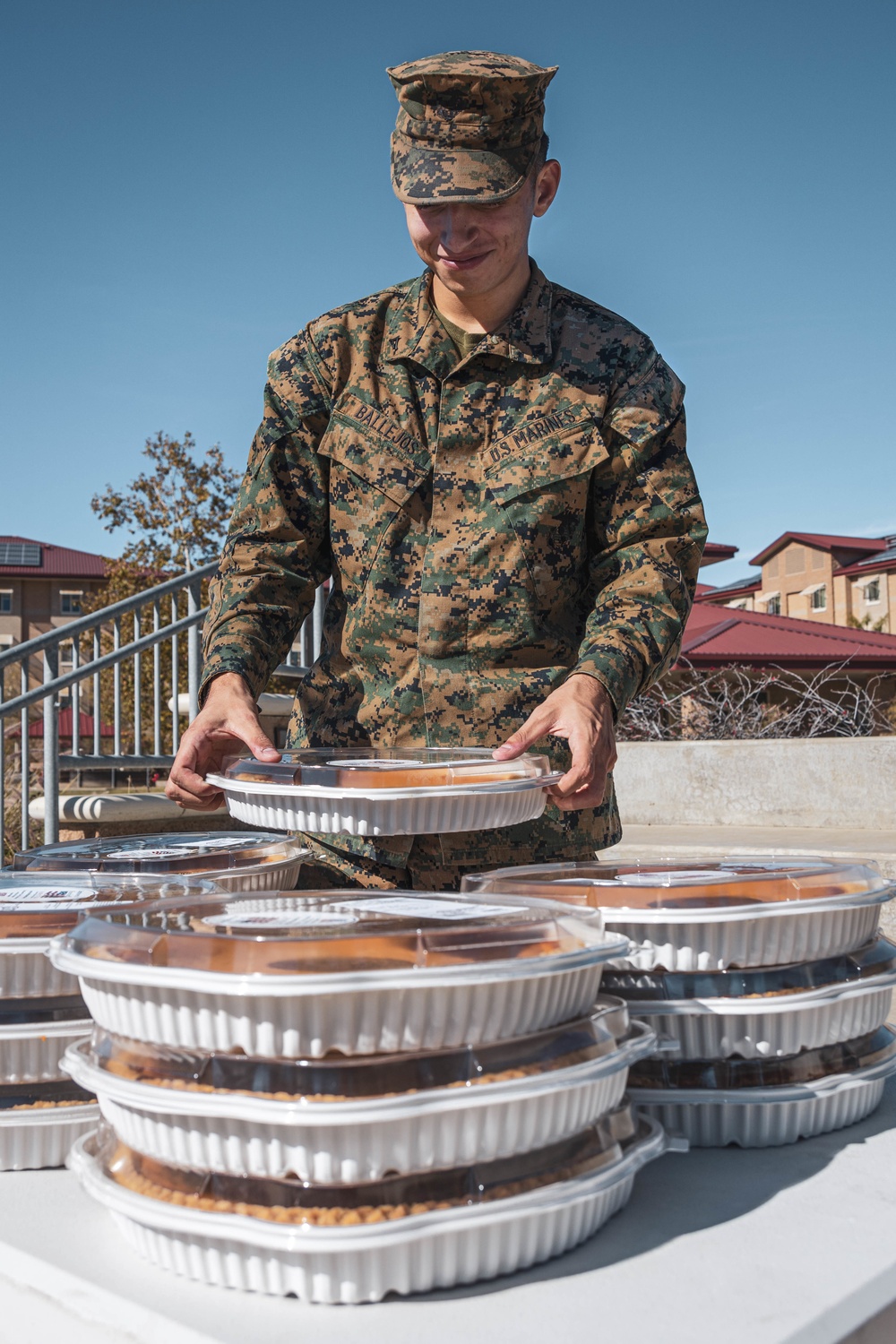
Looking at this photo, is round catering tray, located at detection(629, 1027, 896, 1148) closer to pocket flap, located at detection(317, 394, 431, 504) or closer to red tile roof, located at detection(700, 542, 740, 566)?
pocket flap, located at detection(317, 394, 431, 504)

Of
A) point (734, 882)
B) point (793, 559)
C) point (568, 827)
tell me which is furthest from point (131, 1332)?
point (793, 559)

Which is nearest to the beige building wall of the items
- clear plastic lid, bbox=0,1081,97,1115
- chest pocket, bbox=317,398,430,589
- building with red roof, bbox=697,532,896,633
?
building with red roof, bbox=697,532,896,633

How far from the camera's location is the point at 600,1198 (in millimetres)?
731

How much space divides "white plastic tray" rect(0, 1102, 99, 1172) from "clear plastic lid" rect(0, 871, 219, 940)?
0.49 ft

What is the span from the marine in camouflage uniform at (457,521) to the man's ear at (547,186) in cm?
9

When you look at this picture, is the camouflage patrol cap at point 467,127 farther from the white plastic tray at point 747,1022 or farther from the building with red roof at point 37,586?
the building with red roof at point 37,586

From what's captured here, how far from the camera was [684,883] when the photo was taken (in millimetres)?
931

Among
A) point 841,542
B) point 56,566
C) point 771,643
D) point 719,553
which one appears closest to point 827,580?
point 841,542

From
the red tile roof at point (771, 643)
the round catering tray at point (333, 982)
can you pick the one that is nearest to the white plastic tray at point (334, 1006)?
the round catering tray at point (333, 982)

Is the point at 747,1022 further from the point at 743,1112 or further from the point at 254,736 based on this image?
the point at 254,736

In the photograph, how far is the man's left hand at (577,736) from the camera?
126 centimetres

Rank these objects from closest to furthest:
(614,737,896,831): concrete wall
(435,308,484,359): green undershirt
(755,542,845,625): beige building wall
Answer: (435,308,484,359): green undershirt < (614,737,896,831): concrete wall < (755,542,845,625): beige building wall

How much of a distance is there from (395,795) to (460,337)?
86cm

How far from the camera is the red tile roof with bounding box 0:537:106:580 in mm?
48719
